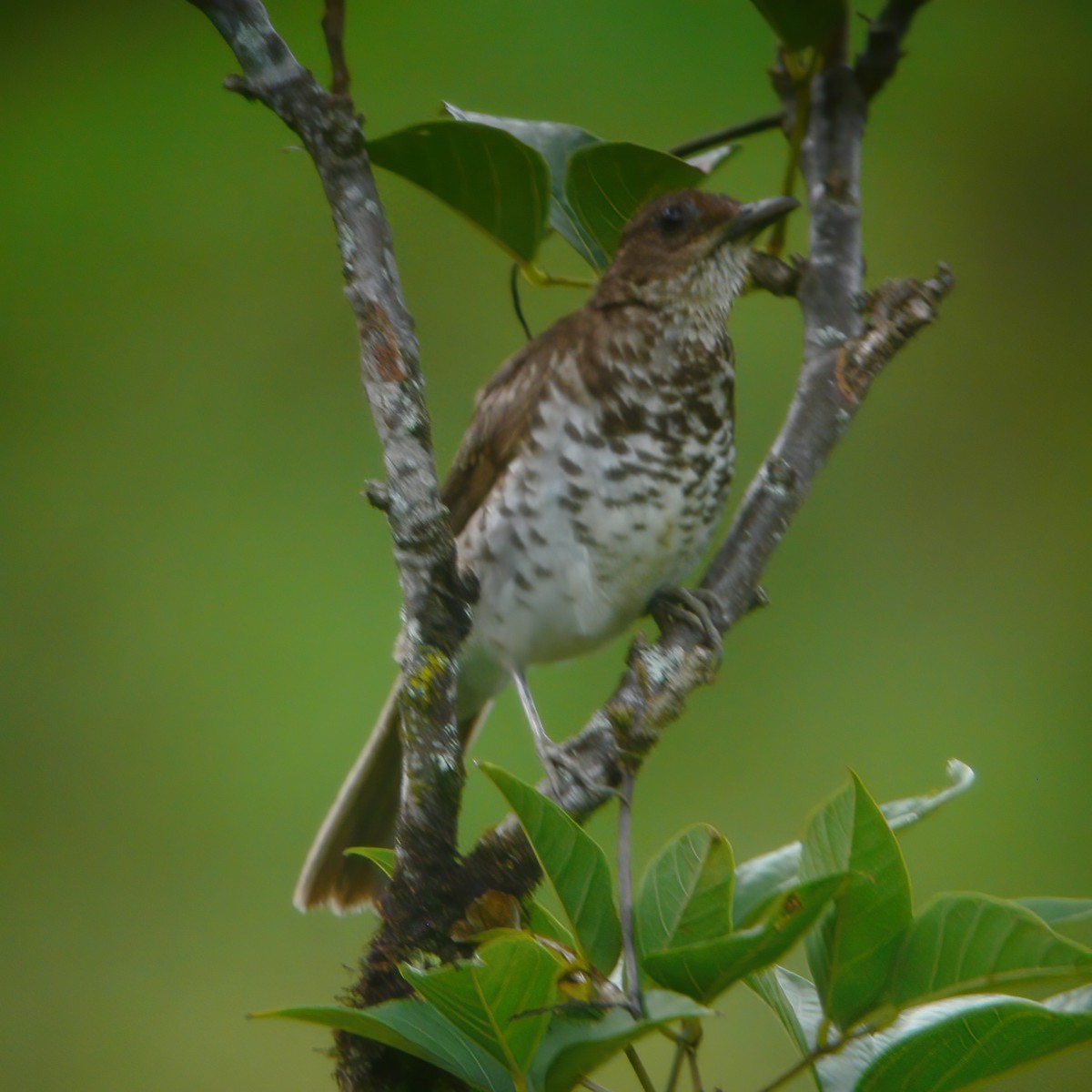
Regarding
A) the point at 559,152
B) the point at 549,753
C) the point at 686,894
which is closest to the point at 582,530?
the point at 549,753

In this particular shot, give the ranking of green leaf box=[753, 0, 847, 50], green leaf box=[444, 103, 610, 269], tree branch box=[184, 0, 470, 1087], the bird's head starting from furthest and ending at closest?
the bird's head
green leaf box=[444, 103, 610, 269]
green leaf box=[753, 0, 847, 50]
tree branch box=[184, 0, 470, 1087]

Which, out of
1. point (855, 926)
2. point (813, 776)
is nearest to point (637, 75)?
point (813, 776)

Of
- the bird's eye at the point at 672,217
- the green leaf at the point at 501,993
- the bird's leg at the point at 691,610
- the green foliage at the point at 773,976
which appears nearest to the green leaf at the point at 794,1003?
the green foliage at the point at 773,976

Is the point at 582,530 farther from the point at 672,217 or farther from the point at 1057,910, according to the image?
the point at 1057,910

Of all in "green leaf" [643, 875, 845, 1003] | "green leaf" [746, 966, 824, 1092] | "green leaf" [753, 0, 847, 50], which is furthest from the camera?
"green leaf" [753, 0, 847, 50]

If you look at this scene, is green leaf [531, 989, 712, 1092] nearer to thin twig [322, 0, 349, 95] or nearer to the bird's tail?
thin twig [322, 0, 349, 95]

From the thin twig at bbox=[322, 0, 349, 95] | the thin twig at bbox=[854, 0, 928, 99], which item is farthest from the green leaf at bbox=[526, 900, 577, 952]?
the thin twig at bbox=[854, 0, 928, 99]

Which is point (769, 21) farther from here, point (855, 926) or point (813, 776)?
point (813, 776)
